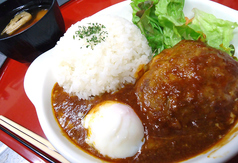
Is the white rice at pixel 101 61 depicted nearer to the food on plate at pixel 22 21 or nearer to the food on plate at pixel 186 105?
the food on plate at pixel 186 105

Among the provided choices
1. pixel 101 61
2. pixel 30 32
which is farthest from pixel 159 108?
pixel 30 32

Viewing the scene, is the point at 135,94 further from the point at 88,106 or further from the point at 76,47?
the point at 76,47

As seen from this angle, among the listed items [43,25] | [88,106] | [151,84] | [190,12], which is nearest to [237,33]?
[190,12]

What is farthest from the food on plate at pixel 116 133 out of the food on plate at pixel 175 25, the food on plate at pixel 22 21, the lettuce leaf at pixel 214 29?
the food on plate at pixel 22 21

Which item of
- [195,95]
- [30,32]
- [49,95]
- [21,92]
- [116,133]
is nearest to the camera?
[195,95]

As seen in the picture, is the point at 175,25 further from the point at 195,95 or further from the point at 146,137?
the point at 146,137

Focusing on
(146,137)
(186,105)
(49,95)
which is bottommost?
(146,137)
